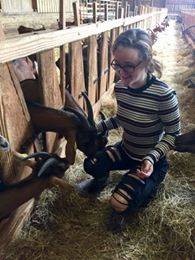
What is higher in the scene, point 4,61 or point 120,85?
point 4,61

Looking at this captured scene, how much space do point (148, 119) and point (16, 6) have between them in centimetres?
330

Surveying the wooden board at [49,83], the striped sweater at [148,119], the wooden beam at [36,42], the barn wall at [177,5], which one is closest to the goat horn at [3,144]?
the wooden beam at [36,42]

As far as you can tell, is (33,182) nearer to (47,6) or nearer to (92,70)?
(92,70)

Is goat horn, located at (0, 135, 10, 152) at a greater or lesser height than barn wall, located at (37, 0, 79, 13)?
lesser

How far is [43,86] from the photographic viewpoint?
256cm

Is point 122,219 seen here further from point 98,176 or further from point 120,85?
point 120,85

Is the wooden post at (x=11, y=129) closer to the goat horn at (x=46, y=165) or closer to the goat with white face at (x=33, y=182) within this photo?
the goat with white face at (x=33, y=182)

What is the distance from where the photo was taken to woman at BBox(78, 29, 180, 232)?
2307mm

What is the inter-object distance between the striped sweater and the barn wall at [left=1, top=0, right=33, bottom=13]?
2.67 meters

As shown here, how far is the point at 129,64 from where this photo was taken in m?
2.29

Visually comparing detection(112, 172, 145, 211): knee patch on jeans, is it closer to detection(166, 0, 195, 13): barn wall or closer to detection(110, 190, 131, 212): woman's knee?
detection(110, 190, 131, 212): woman's knee


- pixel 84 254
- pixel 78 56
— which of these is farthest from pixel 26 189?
pixel 78 56

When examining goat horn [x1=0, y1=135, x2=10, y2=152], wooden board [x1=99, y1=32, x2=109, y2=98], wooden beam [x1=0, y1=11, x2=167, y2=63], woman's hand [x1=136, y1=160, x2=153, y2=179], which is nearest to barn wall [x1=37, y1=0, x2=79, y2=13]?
wooden board [x1=99, y1=32, x2=109, y2=98]

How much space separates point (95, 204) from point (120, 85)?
1.03 meters
